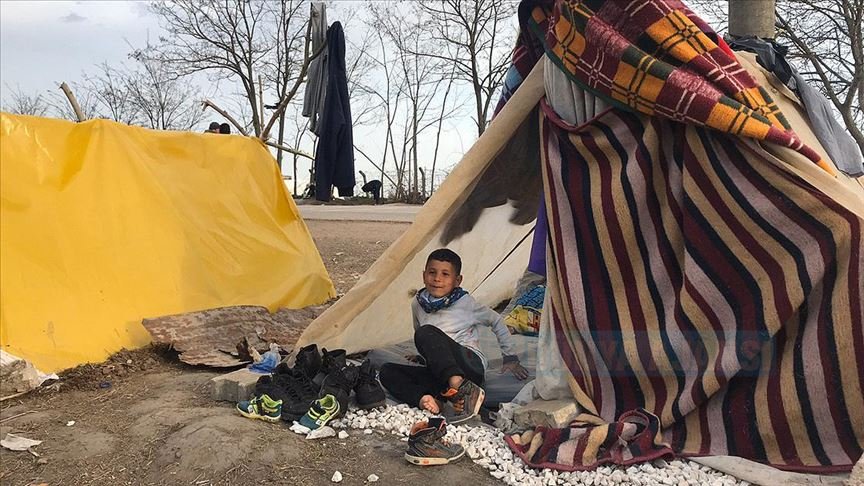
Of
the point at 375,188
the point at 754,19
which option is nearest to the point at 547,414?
the point at 754,19

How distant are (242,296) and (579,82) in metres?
3.00

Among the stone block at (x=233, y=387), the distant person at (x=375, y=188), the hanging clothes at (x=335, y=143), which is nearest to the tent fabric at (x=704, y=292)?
the stone block at (x=233, y=387)

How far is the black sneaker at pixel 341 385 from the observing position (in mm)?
2891

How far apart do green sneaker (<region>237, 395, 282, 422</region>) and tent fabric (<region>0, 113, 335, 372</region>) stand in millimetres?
1344

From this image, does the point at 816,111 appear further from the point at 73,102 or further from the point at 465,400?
the point at 73,102

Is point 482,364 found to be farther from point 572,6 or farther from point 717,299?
point 572,6

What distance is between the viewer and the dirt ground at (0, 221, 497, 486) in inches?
93.7

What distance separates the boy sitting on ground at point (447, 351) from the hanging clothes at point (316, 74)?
12.0 feet

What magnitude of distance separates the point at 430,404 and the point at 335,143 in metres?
4.01

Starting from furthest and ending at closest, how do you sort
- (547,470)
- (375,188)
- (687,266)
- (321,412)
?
1. (375,188)
2. (321,412)
3. (687,266)
4. (547,470)

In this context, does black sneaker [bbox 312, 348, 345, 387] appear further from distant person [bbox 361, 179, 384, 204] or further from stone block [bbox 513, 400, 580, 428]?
distant person [bbox 361, 179, 384, 204]

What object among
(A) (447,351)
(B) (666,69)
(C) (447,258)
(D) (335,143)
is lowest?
(A) (447,351)

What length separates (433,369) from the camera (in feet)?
9.89

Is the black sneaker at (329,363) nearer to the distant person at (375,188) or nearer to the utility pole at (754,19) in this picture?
the utility pole at (754,19)
